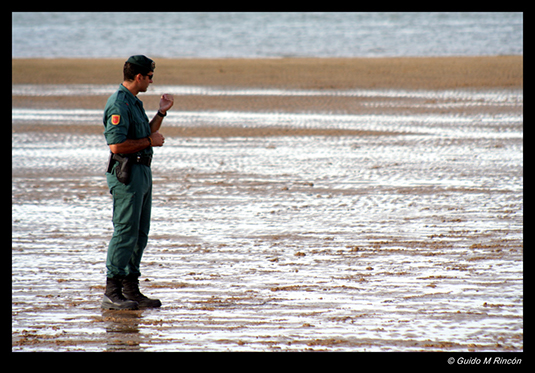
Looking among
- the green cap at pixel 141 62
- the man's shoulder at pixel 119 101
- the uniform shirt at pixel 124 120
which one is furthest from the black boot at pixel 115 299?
the green cap at pixel 141 62

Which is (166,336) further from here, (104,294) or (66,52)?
(66,52)

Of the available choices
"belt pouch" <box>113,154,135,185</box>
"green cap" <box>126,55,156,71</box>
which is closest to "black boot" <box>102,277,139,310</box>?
"belt pouch" <box>113,154,135,185</box>

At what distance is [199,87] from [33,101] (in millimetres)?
4623

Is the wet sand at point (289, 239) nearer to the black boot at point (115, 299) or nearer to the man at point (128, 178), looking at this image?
the black boot at point (115, 299)

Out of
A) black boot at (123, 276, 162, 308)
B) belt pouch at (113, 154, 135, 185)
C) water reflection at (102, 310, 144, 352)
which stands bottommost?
water reflection at (102, 310, 144, 352)

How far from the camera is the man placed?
539 cm

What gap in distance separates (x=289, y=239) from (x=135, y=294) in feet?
7.50

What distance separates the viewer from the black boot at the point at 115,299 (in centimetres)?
547

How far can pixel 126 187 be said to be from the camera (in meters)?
5.43

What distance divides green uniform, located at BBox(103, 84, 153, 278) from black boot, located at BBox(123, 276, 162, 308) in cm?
6

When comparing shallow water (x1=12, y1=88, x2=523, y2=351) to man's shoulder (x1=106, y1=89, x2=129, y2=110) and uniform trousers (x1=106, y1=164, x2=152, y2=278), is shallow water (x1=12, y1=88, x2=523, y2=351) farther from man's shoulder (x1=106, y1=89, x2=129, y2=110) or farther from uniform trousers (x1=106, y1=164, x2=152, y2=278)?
man's shoulder (x1=106, y1=89, x2=129, y2=110)

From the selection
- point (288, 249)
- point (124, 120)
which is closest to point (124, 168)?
point (124, 120)

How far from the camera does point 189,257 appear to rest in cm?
690

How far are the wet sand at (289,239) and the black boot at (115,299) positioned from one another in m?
0.13
